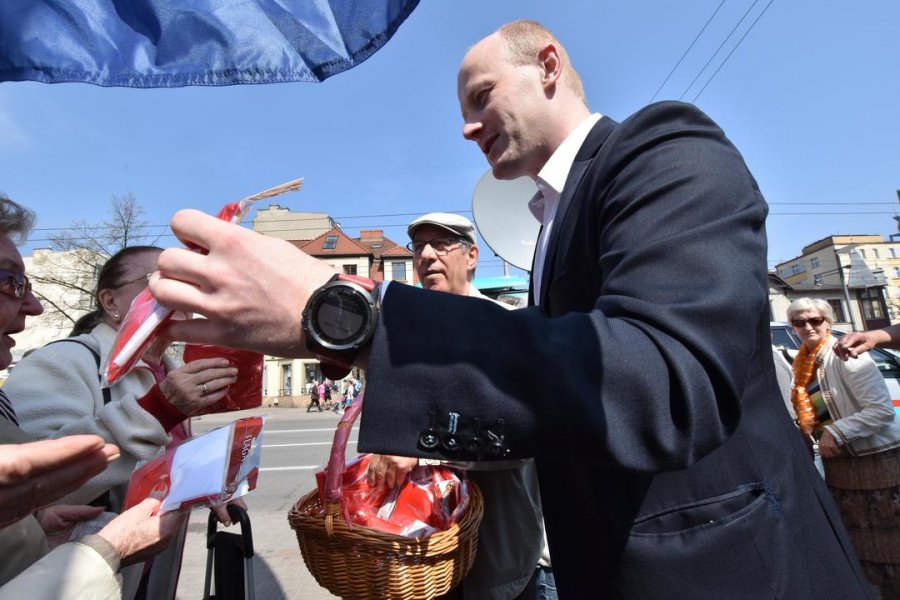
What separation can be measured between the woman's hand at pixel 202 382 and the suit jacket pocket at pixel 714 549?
1.42m

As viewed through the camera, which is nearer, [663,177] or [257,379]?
[663,177]

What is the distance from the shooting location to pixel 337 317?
648 millimetres

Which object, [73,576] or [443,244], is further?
[443,244]

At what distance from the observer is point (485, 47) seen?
4.78ft

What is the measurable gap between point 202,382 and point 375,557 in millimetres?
858

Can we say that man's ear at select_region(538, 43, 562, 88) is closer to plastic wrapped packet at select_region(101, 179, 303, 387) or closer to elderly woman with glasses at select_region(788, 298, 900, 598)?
plastic wrapped packet at select_region(101, 179, 303, 387)

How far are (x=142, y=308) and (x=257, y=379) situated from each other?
1.02 m

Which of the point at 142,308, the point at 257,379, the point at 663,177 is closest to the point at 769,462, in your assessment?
the point at 663,177

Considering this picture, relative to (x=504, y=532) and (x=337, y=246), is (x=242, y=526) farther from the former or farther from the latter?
(x=337, y=246)

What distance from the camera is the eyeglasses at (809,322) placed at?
4.38 meters

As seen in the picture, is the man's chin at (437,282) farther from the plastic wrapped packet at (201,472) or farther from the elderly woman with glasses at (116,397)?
the plastic wrapped packet at (201,472)

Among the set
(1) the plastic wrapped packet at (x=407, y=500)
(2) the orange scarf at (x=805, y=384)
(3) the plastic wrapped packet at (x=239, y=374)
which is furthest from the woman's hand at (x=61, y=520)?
(2) the orange scarf at (x=805, y=384)

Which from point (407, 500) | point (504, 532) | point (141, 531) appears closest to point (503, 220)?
point (504, 532)

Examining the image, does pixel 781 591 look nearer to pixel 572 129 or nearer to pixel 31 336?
pixel 572 129
